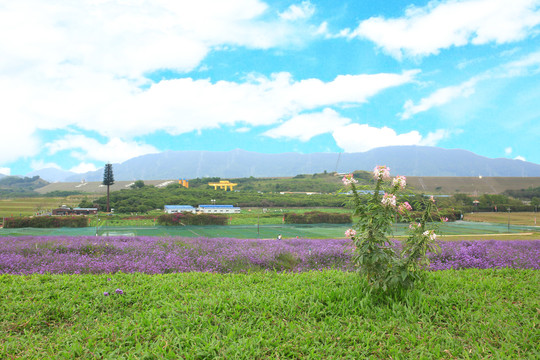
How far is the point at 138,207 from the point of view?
1833 centimetres

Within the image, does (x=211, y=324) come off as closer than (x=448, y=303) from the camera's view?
Yes

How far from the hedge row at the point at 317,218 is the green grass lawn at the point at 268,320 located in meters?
13.1

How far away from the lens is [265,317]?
12.5 feet

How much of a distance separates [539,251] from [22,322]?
12.5 metres

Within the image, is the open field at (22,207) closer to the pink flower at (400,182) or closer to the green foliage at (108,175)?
the green foliage at (108,175)

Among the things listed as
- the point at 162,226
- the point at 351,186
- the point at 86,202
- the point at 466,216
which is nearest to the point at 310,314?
the point at 351,186

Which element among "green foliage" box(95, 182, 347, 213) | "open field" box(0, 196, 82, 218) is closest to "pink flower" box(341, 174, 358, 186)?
"green foliage" box(95, 182, 347, 213)

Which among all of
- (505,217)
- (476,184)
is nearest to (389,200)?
(505,217)

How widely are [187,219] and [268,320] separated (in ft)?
Answer: 44.3

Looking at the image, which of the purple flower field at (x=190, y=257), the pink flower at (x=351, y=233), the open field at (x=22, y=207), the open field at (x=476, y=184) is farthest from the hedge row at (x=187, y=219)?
the open field at (x=476, y=184)

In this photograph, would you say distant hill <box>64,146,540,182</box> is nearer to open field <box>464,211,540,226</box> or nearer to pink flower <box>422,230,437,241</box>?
pink flower <box>422,230,437,241</box>

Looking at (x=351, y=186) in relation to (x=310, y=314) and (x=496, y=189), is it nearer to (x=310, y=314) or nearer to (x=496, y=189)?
(x=310, y=314)

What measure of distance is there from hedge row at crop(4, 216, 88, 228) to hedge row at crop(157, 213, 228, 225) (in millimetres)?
3786

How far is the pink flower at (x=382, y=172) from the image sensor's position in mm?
4145
